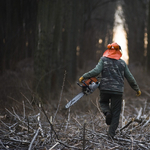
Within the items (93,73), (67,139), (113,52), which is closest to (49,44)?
(113,52)

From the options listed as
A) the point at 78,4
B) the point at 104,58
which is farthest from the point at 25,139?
the point at 78,4

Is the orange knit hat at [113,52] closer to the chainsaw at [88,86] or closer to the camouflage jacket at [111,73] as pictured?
the camouflage jacket at [111,73]

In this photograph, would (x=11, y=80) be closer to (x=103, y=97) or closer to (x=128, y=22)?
(x=103, y=97)

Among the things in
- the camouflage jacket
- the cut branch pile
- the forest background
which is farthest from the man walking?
the forest background

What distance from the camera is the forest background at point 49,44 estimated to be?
7.47 metres

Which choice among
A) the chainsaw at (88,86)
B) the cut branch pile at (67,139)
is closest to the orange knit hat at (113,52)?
the chainsaw at (88,86)

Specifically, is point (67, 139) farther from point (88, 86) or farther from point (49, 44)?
point (49, 44)

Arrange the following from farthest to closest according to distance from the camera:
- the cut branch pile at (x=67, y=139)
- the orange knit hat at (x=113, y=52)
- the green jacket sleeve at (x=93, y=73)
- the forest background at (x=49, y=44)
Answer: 1. the forest background at (x=49, y=44)
2. the orange knit hat at (x=113, y=52)
3. the green jacket sleeve at (x=93, y=73)
4. the cut branch pile at (x=67, y=139)

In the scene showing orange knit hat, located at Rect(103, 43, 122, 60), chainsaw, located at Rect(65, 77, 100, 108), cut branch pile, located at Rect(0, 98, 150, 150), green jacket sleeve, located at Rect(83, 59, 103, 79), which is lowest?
cut branch pile, located at Rect(0, 98, 150, 150)

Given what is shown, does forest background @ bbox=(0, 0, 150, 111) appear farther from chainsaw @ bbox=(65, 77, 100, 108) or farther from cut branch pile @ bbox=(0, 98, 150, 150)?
cut branch pile @ bbox=(0, 98, 150, 150)

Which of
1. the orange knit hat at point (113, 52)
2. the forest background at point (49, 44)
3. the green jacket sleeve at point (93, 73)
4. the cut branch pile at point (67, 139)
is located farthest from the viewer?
the forest background at point (49, 44)

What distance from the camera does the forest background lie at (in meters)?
7.47

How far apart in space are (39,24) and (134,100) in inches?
180

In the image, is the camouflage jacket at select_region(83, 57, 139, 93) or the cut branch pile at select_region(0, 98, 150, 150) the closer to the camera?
the cut branch pile at select_region(0, 98, 150, 150)
